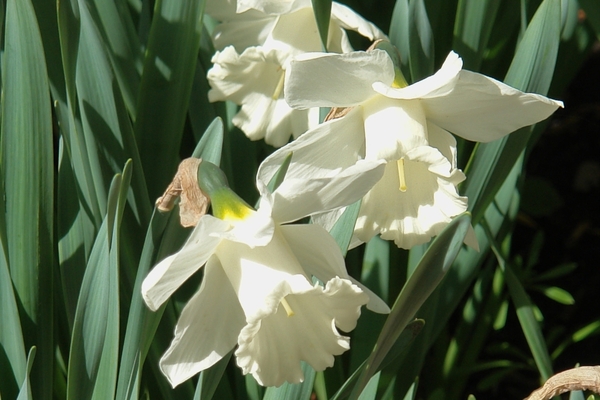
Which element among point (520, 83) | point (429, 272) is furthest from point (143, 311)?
point (520, 83)

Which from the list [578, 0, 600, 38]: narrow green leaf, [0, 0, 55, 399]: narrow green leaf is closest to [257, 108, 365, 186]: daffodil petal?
[0, 0, 55, 399]: narrow green leaf

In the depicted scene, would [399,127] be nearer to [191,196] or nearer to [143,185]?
[191,196]

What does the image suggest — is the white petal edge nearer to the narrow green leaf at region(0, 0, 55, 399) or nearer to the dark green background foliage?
the dark green background foliage

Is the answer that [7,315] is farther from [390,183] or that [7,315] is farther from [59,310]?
[390,183]

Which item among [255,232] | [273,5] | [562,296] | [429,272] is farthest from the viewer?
[562,296]

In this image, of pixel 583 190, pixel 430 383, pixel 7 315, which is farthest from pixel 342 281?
pixel 583 190

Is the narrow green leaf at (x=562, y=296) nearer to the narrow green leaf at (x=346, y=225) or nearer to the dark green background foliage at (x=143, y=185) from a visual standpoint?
the dark green background foliage at (x=143, y=185)
